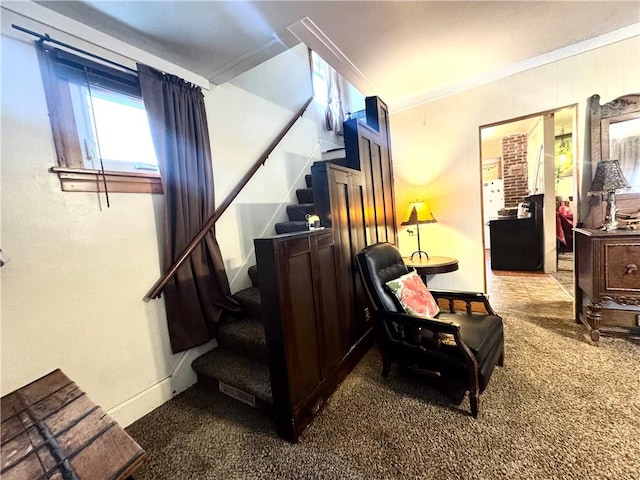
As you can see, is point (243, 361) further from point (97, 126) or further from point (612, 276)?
point (612, 276)

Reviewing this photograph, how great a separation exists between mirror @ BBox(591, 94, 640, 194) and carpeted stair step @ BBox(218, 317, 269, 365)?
3201mm

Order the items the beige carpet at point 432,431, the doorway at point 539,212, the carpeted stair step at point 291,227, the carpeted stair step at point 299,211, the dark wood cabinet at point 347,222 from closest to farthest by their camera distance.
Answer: the beige carpet at point 432,431, the dark wood cabinet at point 347,222, the carpeted stair step at point 291,227, the carpeted stair step at point 299,211, the doorway at point 539,212

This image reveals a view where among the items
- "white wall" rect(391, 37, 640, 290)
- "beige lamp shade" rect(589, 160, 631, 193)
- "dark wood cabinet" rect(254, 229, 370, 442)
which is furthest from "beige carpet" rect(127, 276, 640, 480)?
"white wall" rect(391, 37, 640, 290)

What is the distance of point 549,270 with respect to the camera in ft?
14.4

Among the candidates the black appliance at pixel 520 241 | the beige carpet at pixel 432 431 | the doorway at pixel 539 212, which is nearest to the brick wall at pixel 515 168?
the doorway at pixel 539 212

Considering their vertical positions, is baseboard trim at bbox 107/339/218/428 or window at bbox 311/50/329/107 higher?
window at bbox 311/50/329/107

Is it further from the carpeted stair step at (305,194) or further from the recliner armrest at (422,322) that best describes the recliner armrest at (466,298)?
the carpeted stair step at (305,194)

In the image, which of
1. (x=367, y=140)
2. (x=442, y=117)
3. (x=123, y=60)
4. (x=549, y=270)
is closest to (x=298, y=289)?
(x=367, y=140)

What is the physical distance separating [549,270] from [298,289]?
483cm

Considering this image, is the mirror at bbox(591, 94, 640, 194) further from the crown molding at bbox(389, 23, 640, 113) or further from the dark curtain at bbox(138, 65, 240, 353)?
the dark curtain at bbox(138, 65, 240, 353)

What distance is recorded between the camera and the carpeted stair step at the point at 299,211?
286 cm

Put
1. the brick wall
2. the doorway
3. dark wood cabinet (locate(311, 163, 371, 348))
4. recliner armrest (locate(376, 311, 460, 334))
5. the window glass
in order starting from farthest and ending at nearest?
the brick wall, the doorway, dark wood cabinet (locate(311, 163, 371, 348)), the window glass, recliner armrest (locate(376, 311, 460, 334))

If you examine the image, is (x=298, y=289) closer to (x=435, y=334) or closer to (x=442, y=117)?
(x=435, y=334)

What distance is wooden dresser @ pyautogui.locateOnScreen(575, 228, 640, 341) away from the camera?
202cm
